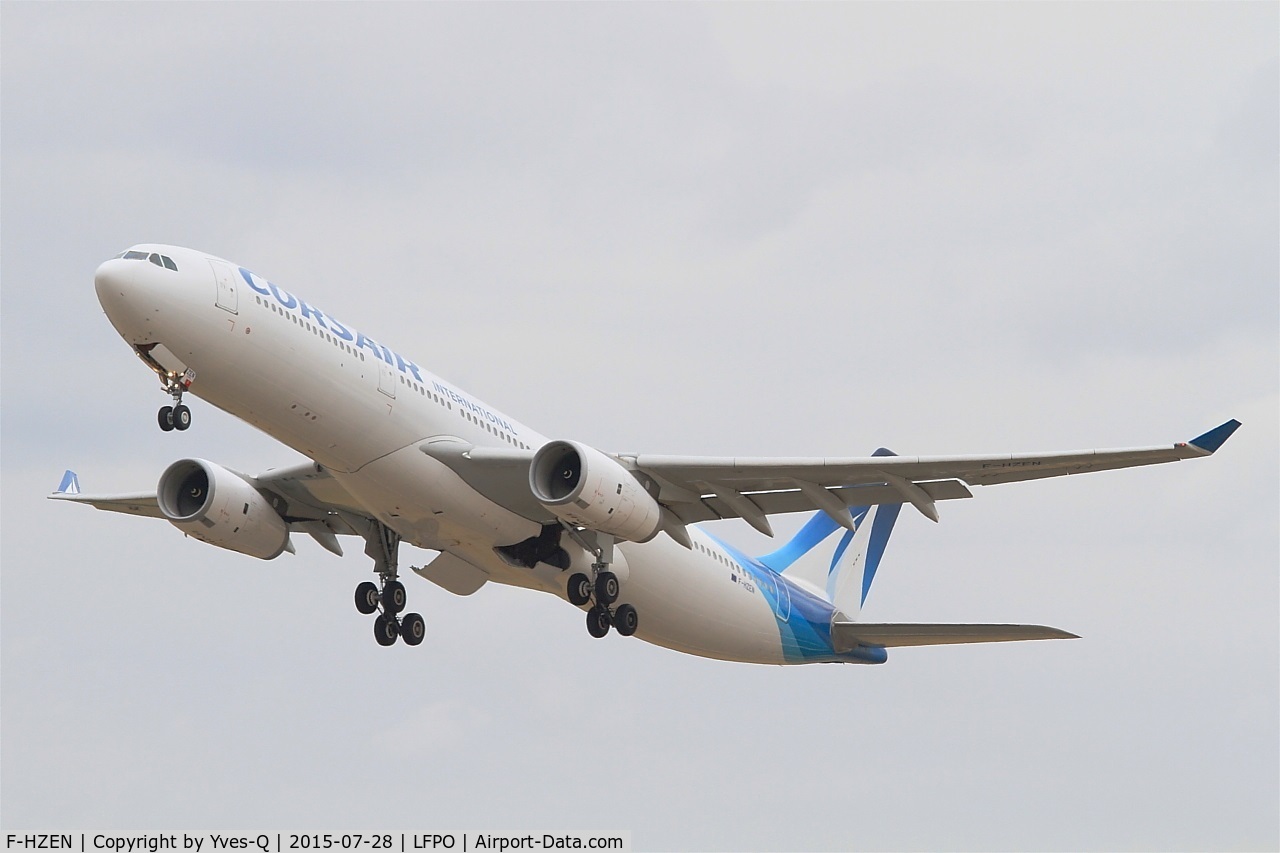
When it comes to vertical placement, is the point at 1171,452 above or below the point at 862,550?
below

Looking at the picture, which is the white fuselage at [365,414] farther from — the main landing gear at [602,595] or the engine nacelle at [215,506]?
the engine nacelle at [215,506]

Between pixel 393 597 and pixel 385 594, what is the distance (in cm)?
16

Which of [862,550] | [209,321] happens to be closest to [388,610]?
[209,321]

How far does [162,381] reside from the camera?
83.9 ft

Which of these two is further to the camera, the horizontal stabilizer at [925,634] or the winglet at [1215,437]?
the horizontal stabilizer at [925,634]

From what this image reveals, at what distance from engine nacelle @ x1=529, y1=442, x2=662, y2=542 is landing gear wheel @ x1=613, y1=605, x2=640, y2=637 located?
10.2ft

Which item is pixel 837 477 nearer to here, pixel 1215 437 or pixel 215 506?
pixel 1215 437

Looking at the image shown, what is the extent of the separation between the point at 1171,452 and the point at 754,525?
7656 mm

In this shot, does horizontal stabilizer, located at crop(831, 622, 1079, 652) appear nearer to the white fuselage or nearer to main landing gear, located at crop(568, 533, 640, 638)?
the white fuselage

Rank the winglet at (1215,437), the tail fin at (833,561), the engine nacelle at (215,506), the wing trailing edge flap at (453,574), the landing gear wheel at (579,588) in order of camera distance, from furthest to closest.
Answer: the tail fin at (833,561) < the wing trailing edge flap at (453,574) < the engine nacelle at (215,506) < the landing gear wheel at (579,588) < the winglet at (1215,437)

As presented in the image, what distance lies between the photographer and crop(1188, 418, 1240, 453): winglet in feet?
77.8

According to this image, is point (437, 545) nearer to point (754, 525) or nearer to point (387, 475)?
point (387, 475)

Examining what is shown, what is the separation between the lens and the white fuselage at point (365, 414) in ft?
82.6

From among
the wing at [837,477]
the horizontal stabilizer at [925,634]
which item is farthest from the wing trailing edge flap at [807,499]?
the horizontal stabilizer at [925,634]
